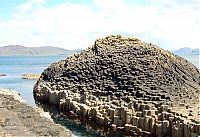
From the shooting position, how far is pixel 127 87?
995 inches

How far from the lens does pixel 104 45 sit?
33031mm

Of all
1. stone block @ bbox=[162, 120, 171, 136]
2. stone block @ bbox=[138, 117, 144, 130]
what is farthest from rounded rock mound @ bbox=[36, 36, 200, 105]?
stone block @ bbox=[162, 120, 171, 136]

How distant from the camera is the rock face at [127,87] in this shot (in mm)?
19000

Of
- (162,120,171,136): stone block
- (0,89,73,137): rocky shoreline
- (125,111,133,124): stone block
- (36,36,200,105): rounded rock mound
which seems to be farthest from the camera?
(36,36,200,105): rounded rock mound

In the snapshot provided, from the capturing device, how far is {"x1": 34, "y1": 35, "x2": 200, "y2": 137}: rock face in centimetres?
1900

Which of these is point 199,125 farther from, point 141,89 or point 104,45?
point 104,45

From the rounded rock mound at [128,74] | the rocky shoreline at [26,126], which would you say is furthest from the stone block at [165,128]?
the rocky shoreline at [26,126]

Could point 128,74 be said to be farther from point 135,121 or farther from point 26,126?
point 26,126

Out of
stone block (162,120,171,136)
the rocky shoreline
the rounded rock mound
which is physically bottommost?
stone block (162,120,171,136)

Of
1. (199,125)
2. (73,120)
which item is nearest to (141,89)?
(73,120)

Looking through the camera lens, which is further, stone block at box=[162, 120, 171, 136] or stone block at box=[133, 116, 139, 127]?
stone block at box=[133, 116, 139, 127]

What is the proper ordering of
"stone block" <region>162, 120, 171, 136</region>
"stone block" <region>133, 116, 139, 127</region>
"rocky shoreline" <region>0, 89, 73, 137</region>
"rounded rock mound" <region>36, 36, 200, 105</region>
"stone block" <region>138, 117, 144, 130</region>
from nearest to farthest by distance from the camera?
"rocky shoreline" <region>0, 89, 73, 137</region>, "stone block" <region>162, 120, 171, 136</region>, "stone block" <region>138, 117, 144, 130</region>, "stone block" <region>133, 116, 139, 127</region>, "rounded rock mound" <region>36, 36, 200, 105</region>

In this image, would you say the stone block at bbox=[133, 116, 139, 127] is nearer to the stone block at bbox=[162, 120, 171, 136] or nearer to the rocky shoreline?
the stone block at bbox=[162, 120, 171, 136]

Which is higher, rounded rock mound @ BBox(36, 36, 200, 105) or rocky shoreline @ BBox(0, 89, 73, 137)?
rounded rock mound @ BBox(36, 36, 200, 105)
